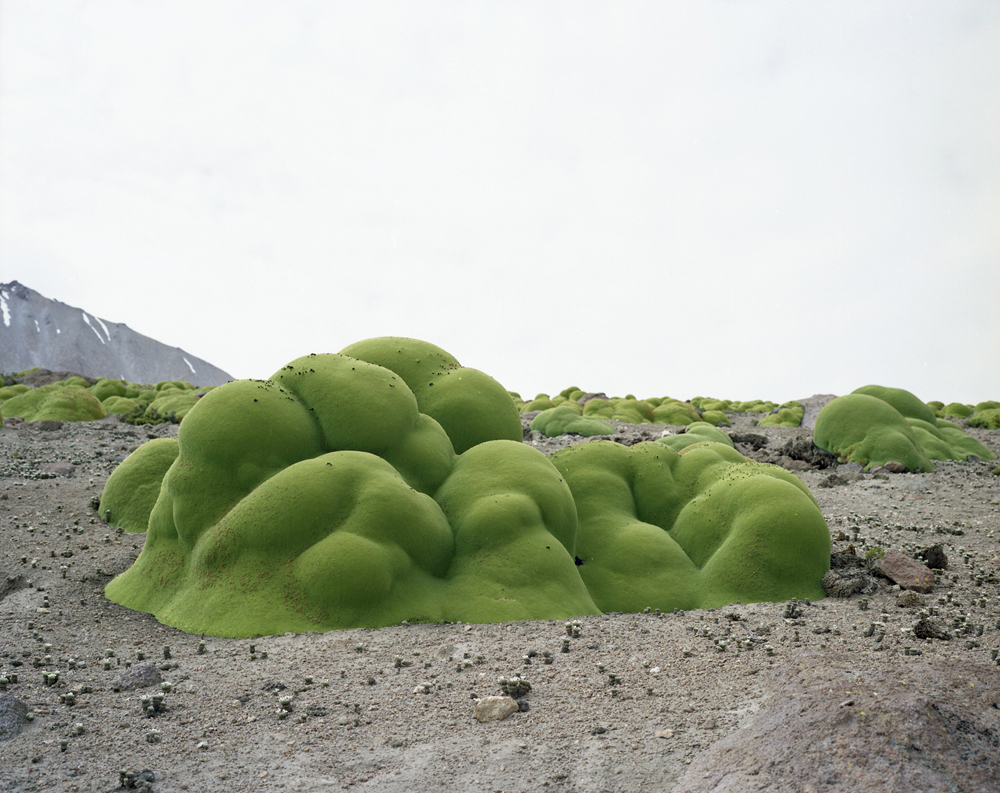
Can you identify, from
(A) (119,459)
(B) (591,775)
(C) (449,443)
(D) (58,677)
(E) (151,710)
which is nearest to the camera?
(B) (591,775)

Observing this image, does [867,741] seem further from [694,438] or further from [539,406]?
[539,406]

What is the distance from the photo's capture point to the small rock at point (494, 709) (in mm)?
5531

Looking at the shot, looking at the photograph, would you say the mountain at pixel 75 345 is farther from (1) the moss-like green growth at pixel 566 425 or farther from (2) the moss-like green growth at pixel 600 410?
(1) the moss-like green growth at pixel 566 425

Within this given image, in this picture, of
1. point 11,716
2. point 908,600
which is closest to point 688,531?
point 908,600

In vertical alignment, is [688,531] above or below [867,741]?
above

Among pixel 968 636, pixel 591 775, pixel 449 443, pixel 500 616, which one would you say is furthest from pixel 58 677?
pixel 968 636

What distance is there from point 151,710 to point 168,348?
21318 cm

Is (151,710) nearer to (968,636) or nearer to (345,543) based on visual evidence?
(345,543)

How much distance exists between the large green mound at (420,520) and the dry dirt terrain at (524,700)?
0.54m

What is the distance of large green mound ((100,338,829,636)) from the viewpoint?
827cm

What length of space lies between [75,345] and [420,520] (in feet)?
659

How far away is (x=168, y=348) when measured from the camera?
19725 centimetres

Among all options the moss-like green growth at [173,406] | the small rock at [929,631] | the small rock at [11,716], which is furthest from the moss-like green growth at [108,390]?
the small rock at [929,631]

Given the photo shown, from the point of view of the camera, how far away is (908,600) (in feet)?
29.0
